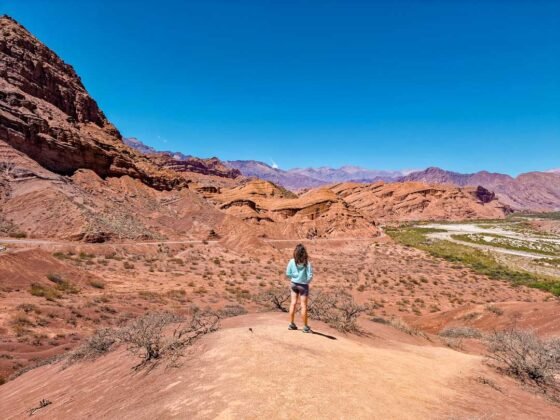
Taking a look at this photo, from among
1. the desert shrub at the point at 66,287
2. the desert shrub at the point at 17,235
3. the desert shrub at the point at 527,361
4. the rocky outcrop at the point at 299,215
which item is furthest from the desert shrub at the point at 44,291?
the rocky outcrop at the point at 299,215

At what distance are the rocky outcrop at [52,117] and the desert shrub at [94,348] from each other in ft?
126

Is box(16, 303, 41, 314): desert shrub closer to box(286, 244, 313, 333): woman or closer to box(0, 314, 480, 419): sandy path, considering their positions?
box(0, 314, 480, 419): sandy path

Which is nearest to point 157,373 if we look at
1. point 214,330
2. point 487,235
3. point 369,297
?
point 214,330

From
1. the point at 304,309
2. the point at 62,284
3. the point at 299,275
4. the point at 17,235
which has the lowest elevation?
the point at 62,284

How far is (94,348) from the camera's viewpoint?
24.8ft

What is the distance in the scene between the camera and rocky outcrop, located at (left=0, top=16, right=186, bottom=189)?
3647 centimetres

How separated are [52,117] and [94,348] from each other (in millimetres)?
43759

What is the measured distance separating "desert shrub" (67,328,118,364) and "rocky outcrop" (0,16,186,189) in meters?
38.5

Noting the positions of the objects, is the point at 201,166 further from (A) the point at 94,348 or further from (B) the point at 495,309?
(A) the point at 94,348

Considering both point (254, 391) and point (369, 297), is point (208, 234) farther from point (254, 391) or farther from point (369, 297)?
point (254, 391)

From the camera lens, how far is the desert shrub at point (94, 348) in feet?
24.3

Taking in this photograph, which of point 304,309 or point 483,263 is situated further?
point 483,263

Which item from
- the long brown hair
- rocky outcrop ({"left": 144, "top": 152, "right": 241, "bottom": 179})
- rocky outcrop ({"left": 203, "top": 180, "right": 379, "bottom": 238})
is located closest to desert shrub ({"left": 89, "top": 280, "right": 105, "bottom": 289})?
the long brown hair

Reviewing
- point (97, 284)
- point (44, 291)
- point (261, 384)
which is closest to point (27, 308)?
point (44, 291)
